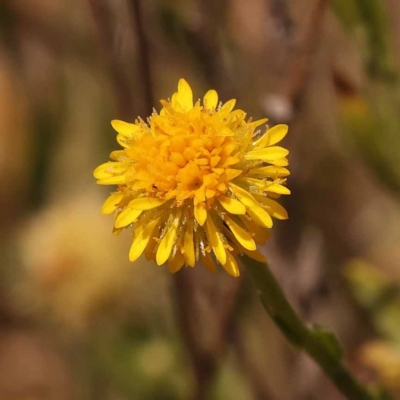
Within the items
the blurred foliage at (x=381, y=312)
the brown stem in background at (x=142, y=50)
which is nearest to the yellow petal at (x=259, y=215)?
the brown stem in background at (x=142, y=50)

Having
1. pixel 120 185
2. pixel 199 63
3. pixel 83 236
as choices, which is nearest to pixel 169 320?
pixel 83 236

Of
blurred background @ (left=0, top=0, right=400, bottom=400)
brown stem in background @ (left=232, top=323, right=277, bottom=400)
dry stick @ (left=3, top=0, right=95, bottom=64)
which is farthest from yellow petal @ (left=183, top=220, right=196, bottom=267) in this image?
dry stick @ (left=3, top=0, right=95, bottom=64)

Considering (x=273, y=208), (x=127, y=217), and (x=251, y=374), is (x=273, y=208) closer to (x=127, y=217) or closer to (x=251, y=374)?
(x=127, y=217)

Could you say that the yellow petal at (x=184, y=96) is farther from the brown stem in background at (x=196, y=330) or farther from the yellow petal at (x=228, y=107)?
the brown stem in background at (x=196, y=330)

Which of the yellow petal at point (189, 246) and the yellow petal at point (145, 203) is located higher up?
the yellow petal at point (145, 203)

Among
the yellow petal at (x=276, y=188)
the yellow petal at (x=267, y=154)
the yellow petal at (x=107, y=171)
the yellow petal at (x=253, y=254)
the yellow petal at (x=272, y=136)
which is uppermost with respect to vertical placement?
the yellow petal at (x=107, y=171)

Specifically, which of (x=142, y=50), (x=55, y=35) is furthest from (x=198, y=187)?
(x=55, y=35)
